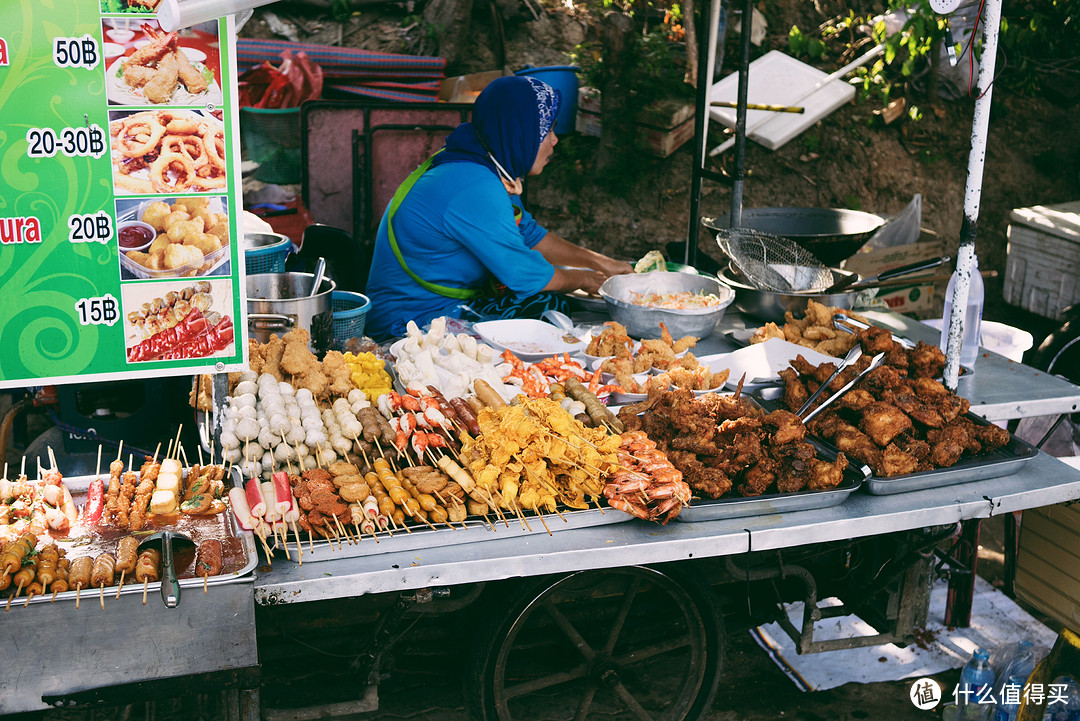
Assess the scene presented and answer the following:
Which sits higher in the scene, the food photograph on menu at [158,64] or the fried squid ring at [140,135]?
the food photograph on menu at [158,64]

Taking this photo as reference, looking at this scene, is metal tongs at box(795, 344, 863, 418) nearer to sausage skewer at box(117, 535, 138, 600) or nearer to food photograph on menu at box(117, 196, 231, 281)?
food photograph on menu at box(117, 196, 231, 281)

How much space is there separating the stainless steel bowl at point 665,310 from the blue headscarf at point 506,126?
3.22 feet

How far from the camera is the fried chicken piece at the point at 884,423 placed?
3137 mm

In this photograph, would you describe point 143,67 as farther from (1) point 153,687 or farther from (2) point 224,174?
(1) point 153,687

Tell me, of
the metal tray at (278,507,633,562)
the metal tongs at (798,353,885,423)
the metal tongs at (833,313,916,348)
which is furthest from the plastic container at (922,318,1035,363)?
the metal tray at (278,507,633,562)

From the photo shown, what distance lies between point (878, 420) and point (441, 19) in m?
7.55

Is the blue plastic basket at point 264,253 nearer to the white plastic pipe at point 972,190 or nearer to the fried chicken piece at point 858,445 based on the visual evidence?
the fried chicken piece at point 858,445

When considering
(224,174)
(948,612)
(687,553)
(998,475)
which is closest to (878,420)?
(998,475)

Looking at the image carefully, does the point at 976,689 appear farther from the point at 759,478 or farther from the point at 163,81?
the point at 163,81

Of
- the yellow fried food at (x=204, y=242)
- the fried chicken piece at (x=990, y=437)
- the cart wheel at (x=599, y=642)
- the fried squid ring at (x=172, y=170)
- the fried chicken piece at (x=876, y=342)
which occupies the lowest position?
the cart wheel at (x=599, y=642)

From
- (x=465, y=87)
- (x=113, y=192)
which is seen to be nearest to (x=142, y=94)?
(x=113, y=192)

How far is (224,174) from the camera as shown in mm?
A: 2562

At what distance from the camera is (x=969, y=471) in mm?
3084

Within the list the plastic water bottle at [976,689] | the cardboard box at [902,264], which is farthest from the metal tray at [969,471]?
the cardboard box at [902,264]
